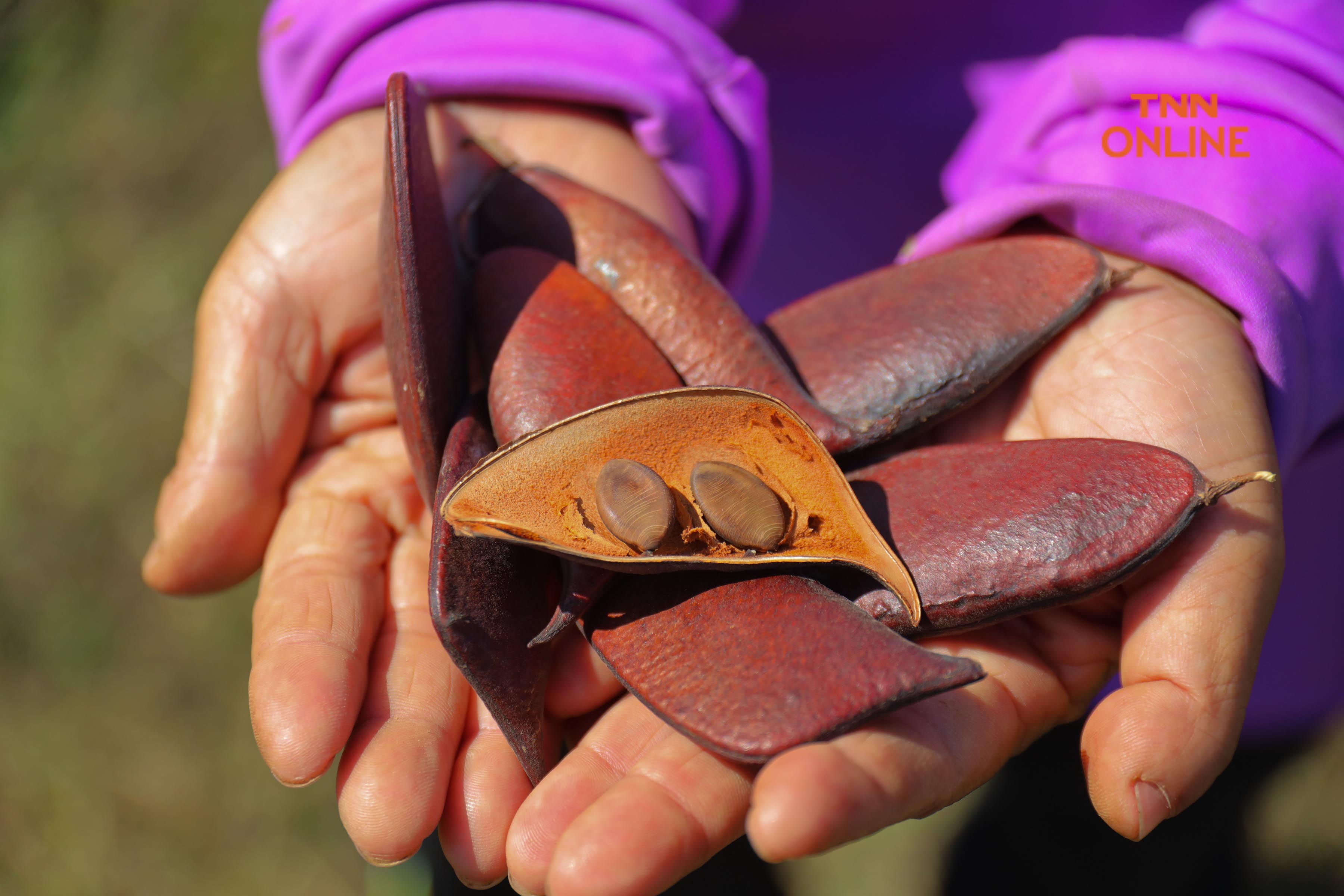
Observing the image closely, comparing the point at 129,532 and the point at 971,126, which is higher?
the point at 971,126

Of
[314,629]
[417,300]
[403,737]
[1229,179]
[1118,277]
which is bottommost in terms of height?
[403,737]

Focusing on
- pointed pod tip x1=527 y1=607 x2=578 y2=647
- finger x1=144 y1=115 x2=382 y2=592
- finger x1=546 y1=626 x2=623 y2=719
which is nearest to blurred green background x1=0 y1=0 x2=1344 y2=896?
finger x1=144 y1=115 x2=382 y2=592

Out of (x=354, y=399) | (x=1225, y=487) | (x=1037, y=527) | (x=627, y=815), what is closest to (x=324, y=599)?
(x=354, y=399)

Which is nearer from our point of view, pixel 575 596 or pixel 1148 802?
pixel 1148 802

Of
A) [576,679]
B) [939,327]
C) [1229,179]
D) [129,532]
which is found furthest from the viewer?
[129,532]

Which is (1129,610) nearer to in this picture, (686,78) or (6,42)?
(686,78)

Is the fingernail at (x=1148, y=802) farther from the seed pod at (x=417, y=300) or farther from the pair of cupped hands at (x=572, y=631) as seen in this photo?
the seed pod at (x=417, y=300)

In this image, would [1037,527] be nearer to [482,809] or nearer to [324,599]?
[482,809]
